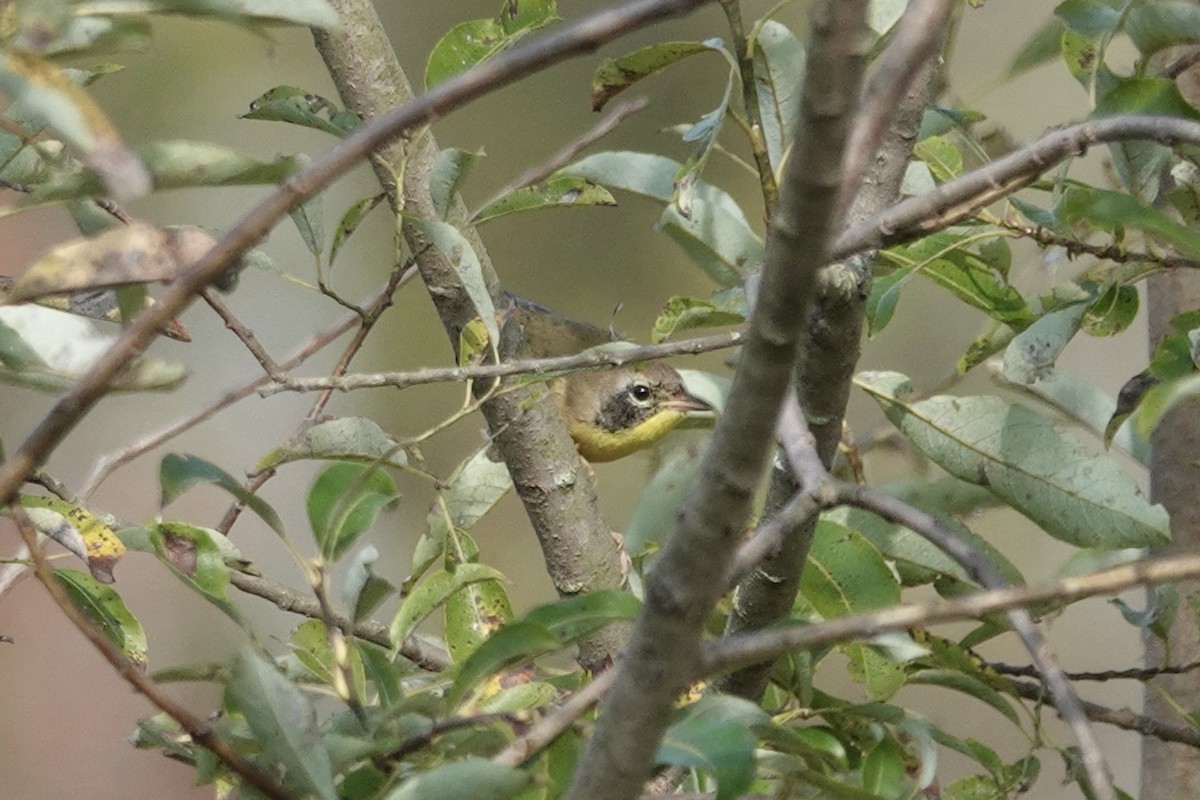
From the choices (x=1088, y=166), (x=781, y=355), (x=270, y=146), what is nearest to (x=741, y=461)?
(x=781, y=355)

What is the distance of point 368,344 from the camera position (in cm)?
349

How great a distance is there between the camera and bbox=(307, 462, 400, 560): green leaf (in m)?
0.96

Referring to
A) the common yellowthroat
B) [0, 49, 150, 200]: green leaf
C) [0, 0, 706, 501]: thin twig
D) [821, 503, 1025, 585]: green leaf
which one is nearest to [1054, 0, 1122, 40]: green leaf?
[821, 503, 1025, 585]: green leaf

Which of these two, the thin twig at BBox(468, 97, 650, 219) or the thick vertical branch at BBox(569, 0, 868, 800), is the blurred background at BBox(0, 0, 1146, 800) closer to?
the thin twig at BBox(468, 97, 650, 219)

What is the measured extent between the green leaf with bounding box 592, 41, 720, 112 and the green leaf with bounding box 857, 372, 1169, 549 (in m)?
0.37

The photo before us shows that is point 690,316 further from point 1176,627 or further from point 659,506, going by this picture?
point 1176,627

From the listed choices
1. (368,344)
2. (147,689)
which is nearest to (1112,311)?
(147,689)

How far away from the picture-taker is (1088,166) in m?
2.81

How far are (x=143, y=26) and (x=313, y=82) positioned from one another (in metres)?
2.91

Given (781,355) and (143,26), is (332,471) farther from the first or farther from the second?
(781,355)

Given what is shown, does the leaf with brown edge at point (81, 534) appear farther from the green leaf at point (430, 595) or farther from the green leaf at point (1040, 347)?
the green leaf at point (1040, 347)

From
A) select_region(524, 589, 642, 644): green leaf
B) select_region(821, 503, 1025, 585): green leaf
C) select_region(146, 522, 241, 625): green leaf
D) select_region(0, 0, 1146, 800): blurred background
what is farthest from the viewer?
select_region(0, 0, 1146, 800): blurred background

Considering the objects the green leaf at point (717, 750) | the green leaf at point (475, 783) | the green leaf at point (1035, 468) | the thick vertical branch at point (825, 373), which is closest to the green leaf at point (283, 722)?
the green leaf at point (475, 783)

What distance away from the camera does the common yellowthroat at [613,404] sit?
3.24m
